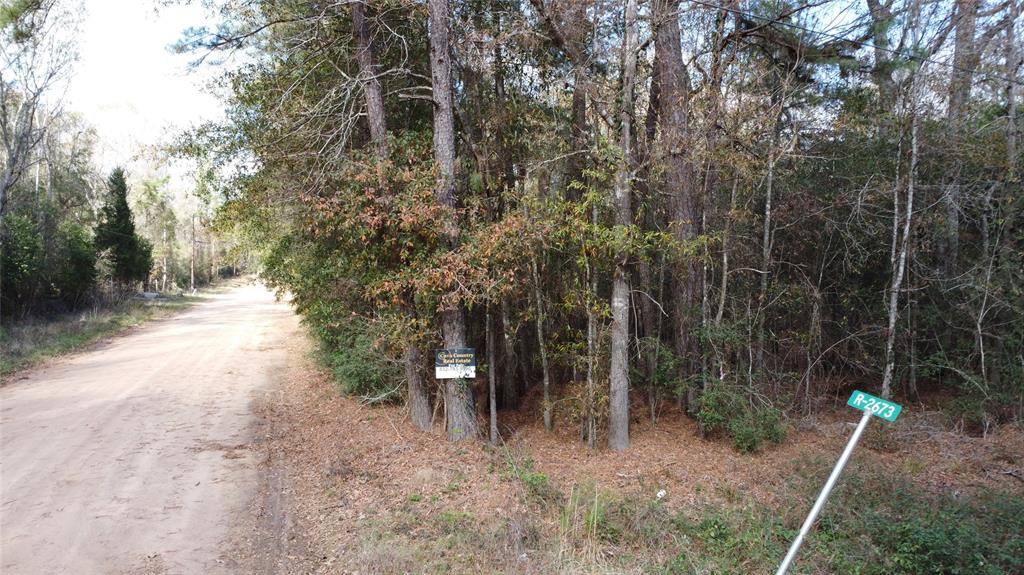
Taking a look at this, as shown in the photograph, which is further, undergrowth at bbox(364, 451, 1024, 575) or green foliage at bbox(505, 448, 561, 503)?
green foliage at bbox(505, 448, 561, 503)

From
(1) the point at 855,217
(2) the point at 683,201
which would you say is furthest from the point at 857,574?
(1) the point at 855,217

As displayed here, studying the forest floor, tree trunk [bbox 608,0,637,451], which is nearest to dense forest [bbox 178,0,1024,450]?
tree trunk [bbox 608,0,637,451]

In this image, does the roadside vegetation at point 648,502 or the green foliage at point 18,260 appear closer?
the roadside vegetation at point 648,502

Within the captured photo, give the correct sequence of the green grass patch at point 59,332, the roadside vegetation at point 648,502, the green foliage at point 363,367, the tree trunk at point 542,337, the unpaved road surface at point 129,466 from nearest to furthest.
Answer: the roadside vegetation at point 648,502
the unpaved road surface at point 129,466
the tree trunk at point 542,337
the green foliage at point 363,367
the green grass patch at point 59,332

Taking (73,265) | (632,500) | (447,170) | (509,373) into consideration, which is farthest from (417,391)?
(73,265)

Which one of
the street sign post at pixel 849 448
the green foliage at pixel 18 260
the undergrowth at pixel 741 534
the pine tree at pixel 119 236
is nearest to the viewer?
the street sign post at pixel 849 448

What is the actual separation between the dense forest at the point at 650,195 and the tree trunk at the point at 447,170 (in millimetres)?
44

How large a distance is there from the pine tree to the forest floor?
25441 millimetres

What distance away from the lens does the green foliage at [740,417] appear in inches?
330

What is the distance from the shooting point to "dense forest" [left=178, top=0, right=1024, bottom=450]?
8344 millimetres

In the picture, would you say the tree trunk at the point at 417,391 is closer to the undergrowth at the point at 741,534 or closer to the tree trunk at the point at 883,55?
the undergrowth at the point at 741,534

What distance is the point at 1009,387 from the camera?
28.9ft

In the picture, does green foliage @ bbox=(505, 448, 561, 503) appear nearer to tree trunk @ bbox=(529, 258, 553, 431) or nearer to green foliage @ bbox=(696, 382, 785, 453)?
tree trunk @ bbox=(529, 258, 553, 431)

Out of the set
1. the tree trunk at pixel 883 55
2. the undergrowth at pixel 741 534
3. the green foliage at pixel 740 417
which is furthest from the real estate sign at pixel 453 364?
the tree trunk at pixel 883 55
